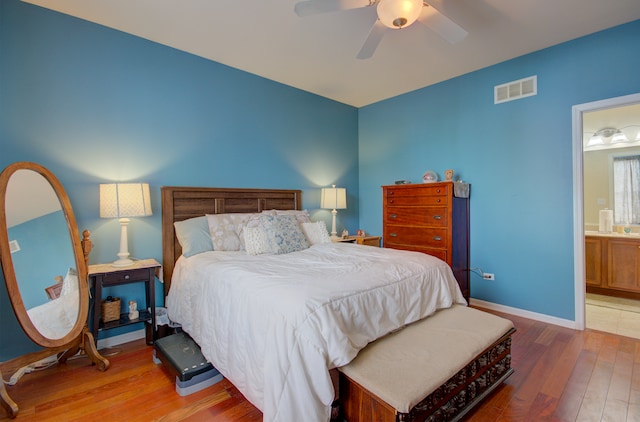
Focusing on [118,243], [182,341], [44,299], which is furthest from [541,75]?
[44,299]

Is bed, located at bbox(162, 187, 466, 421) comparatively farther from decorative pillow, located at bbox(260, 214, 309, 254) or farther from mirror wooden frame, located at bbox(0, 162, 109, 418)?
mirror wooden frame, located at bbox(0, 162, 109, 418)

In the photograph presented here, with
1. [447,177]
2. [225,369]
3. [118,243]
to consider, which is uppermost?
[447,177]

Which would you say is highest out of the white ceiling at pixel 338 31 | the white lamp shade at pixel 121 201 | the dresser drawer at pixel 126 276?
the white ceiling at pixel 338 31

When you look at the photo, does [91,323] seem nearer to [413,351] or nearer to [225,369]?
[225,369]

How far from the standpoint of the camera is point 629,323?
296 centimetres

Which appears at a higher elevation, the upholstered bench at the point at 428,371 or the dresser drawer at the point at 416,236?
the dresser drawer at the point at 416,236

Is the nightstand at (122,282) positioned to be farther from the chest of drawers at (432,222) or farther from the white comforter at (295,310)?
the chest of drawers at (432,222)

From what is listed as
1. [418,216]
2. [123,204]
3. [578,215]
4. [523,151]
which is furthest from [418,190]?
[123,204]

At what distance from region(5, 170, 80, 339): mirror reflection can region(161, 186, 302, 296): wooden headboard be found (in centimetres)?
77

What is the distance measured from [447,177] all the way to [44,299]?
3.85 m

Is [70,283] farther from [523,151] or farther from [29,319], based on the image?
[523,151]

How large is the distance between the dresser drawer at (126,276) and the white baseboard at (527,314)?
3.50 m

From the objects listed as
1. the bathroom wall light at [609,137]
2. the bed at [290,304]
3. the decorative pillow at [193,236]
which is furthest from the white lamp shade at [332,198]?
the bathroom wall light at [609,137]

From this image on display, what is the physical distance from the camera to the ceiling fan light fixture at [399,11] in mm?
1755
